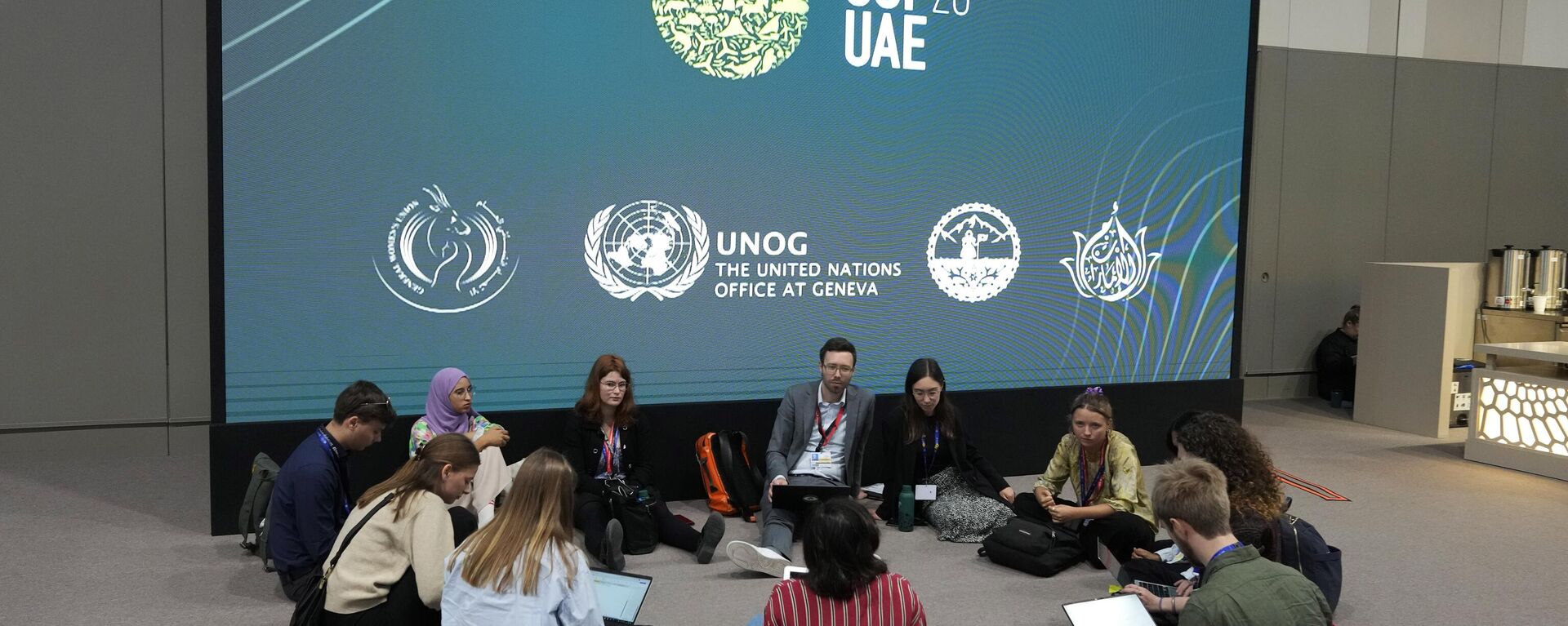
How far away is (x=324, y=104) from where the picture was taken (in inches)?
220

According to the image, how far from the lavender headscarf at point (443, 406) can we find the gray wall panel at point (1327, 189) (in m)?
7.93

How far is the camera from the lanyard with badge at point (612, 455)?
5.70 meters

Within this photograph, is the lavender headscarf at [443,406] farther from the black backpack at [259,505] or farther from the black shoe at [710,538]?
the black shoe at [710,538]

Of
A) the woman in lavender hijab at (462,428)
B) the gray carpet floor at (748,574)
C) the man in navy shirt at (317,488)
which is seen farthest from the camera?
the woman in lavender hijab at (462,428)

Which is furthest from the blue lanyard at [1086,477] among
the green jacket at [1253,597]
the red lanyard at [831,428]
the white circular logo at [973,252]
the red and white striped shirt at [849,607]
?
the red and white striped shirt at [849,607]

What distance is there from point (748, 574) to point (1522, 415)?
5.57m

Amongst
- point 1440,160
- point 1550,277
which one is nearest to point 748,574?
point 1550,277

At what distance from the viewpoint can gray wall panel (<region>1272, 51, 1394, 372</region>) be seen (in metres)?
10.5

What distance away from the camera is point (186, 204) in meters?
7.68

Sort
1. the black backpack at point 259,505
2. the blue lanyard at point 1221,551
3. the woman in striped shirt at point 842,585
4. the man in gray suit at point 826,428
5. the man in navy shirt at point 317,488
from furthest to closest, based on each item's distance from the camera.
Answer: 1. the man in gray suit at point 826,428
2. the black backpack at point 259,505
3. the man in navy shirt at point 317,488
4. the blue lanyard at point 1221,551
5. the woman in striped shirt at point 842,585

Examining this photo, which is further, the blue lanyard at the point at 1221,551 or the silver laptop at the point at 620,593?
the silver laptop at the point at 620,593

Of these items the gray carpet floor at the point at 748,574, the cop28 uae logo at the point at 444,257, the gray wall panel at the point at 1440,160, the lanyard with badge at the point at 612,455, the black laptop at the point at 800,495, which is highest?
the gray wall panel at the point at 1440,160

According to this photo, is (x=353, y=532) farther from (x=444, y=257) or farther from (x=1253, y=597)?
(x=444, y=257)

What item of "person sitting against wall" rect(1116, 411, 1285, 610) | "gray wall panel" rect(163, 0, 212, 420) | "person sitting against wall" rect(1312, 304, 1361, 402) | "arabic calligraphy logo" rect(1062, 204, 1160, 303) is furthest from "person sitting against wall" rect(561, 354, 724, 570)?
"person sitting against wall" rect(1312, 304, 1361, 402)
